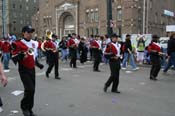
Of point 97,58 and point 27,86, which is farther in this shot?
point 97,58

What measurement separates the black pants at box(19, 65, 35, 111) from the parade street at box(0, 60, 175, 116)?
362 mm

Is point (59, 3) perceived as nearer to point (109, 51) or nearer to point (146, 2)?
point (146, 2)

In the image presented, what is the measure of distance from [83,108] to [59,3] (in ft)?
177

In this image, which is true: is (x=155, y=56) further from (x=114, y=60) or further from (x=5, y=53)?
(x=5, y=53)

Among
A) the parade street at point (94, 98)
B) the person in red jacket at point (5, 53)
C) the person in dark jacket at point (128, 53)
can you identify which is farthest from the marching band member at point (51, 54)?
the person in dark jacket at point (128, 53)

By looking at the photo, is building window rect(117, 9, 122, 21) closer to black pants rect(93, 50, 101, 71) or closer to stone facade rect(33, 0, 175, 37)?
stone facade rect(33, 0, 175, 37)

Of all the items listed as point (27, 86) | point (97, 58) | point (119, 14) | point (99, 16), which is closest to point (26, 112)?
point (27, 86)

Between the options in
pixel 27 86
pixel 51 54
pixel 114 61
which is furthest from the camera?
pixel 51 54

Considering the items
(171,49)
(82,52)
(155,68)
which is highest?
(171,49)

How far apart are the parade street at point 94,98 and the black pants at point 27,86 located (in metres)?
0.36

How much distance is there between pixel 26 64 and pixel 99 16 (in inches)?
1843

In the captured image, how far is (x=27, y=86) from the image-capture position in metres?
7.14

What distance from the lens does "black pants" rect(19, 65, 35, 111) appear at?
7.14m

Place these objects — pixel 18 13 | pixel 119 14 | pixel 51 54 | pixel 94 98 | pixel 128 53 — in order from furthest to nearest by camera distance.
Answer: pixel 18 13
pixel 119 14
pixel 128 53
pixel 51 54
pixel 94 98
